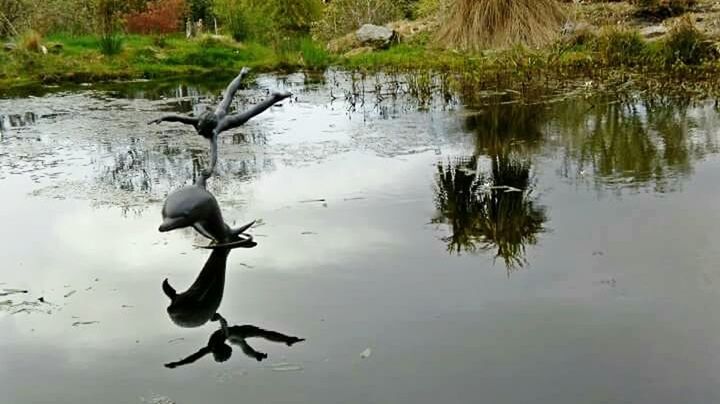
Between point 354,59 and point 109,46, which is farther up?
point 109,46

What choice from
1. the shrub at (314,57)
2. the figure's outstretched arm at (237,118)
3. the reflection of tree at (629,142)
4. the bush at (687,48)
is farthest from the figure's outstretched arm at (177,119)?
the shrub at (314,57)

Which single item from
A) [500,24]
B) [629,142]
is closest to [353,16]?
[500,24]

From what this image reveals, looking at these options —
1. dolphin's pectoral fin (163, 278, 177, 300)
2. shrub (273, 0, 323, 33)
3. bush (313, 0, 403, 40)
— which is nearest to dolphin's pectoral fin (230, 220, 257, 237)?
dolphin's pectoral fin (163, 278, 177, 300)

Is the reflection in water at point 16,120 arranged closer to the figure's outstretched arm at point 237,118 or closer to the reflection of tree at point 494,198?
the reflection of tree at point 494,198

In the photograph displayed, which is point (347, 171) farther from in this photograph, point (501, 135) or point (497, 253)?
point (497, 253)

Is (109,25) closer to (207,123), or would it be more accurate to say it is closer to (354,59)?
(354,59)

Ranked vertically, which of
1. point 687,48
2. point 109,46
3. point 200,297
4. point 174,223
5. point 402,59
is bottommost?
point 200,297

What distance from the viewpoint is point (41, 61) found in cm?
1454

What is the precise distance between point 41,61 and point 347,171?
366 inches

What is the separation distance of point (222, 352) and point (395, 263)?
1348 mm

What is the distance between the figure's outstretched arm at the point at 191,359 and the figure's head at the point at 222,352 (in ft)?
0.14

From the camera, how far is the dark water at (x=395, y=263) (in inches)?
145

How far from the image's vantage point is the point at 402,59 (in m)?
14.3

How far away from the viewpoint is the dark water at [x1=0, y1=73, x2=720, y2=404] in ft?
12.1
